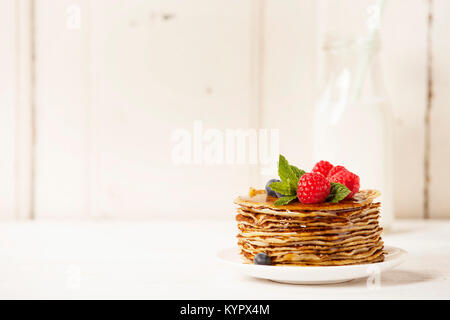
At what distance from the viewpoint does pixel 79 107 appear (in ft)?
5.16

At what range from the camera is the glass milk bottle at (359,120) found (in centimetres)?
128

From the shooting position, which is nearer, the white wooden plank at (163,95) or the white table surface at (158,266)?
the white table surface at (158,266)

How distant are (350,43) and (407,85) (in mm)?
309

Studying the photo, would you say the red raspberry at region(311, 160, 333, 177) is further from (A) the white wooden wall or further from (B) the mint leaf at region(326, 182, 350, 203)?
(A) the white wooden wall

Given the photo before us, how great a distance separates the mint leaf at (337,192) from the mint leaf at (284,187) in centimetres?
5

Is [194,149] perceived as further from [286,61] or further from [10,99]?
[10,99]

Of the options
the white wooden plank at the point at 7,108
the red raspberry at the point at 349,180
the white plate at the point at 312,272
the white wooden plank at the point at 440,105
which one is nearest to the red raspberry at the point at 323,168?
the red raspberry at the point at 349,180

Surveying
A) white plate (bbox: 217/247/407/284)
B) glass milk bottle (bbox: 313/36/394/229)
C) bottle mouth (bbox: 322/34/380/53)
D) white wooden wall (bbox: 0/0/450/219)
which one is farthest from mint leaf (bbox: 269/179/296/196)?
white wooden wall (bbox: 0/0/450/219)

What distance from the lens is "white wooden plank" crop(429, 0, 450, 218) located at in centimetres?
153

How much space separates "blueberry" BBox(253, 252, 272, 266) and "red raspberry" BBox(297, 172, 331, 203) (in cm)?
9

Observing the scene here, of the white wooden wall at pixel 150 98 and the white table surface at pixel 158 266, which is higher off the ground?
the white wooden wall at pixel 150 98

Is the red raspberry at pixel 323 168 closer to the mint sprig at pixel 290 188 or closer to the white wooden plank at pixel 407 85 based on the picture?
the mint sprig at pixel 290 188

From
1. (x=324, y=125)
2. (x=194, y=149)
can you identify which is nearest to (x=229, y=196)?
(x=194, y=149)

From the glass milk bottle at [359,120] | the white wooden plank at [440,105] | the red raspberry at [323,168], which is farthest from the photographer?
the white wooden plank at [440,105]
